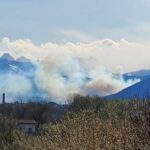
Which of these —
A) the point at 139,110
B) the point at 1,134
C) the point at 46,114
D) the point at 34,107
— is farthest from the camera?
the point at 34,107

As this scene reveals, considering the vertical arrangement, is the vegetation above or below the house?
below

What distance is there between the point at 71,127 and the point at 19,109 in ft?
301

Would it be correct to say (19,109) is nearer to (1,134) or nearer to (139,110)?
(1,134)

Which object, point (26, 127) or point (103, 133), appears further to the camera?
point (26, 127)

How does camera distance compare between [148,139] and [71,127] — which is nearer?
[148,139]

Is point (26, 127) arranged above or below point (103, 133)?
above

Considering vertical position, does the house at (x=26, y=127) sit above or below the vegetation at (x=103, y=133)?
above

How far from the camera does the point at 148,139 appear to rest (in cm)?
1137

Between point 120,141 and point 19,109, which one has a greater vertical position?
point 19,109

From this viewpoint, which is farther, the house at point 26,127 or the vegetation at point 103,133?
the house at point 26,127

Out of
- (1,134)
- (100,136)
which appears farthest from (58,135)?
(1,134)

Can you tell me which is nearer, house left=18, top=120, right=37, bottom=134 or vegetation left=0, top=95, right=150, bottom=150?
vegetation left=0, top=95, right=150, bottom=150

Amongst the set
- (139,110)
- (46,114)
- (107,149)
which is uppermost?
(46,114)

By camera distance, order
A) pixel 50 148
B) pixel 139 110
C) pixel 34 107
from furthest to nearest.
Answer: pixel 34 107 → pixel 50 148 → pixel 139 110
